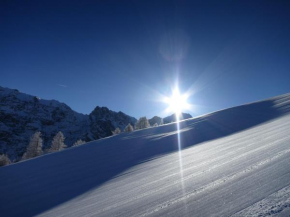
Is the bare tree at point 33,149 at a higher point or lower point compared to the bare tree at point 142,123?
lower

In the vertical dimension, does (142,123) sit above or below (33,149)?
above

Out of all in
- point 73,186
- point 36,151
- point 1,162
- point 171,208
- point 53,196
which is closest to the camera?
point 171,208

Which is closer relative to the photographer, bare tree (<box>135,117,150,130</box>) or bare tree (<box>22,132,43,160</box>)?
bare tree (<box>22,132,43,160</box>)

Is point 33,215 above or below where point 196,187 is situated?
below

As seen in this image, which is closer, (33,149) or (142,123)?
(33,149)

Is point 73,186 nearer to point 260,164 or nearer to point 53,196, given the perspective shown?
point 53,196

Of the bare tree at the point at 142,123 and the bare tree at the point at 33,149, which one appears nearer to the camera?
the bare tree at the point at 33,149

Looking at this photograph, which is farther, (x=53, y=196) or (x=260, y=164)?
(x=53, y=196)

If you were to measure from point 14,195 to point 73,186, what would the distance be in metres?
2.75

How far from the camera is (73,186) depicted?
6809 mm

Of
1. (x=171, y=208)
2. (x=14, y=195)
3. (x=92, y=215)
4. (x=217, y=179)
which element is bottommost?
(x=14, y=195)

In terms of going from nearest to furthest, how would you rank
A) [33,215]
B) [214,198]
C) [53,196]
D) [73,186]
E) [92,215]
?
[214,198] → [92,215] → [33,215] → [53,196] → [73,186]

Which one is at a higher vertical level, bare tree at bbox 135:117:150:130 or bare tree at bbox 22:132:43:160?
bare tree at bbox 135:117:150:130

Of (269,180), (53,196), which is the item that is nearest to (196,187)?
(269,180)
